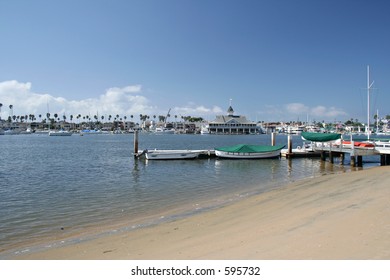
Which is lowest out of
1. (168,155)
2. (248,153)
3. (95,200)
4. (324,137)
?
(95,200)

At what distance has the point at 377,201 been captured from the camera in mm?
11602

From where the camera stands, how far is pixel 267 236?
803cm

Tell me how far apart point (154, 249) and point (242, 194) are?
1090cm

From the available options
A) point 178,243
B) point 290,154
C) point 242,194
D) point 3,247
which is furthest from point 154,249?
point 290,154

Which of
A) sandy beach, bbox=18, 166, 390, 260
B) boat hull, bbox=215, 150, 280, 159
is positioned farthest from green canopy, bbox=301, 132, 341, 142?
sandy beach, bbox=18, 166, 390, 260

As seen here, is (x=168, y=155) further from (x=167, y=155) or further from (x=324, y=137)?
(x=324, y=137)

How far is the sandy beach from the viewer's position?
6.54m

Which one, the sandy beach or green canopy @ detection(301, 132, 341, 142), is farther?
green canopy @ detection(301, 132, 341, 142)

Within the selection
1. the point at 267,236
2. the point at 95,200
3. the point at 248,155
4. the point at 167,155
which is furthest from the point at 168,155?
the point at 267,236

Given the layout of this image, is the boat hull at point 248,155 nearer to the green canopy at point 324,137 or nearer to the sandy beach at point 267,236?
the green canopy at point 324,137

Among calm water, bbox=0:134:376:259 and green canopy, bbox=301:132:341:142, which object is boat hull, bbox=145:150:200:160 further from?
green canopy, bbox=301:132:341:142

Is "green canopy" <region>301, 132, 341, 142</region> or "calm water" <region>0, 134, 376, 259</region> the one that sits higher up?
"green canopy" <region>301, 132, 341, 142</region>

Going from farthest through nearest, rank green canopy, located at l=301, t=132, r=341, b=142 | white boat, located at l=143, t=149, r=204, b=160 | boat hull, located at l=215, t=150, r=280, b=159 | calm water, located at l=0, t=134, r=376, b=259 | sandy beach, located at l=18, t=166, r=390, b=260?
boat hull, located at l=215, t=150, r=280, b=159 < white boat, located at l=143, t=149, r=204, b=160 < green canopy, located at l=301, t=132, r=341, b=142 < calm water, located at l=0, t=134, r=376, b=259 < sandy beach, located at l=18, t=166, r=390, b=260

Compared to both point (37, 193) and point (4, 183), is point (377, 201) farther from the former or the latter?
point (4, 183)
